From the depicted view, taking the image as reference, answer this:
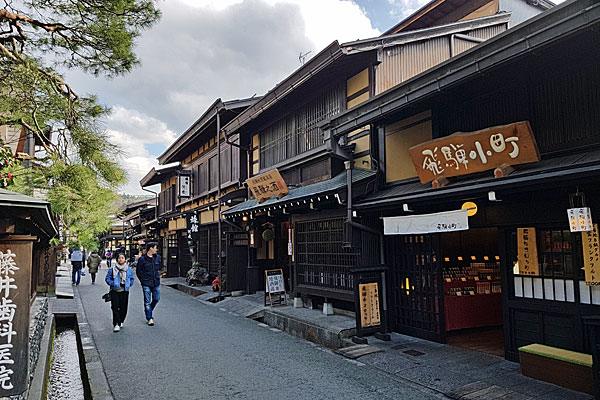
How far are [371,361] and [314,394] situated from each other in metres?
1.94

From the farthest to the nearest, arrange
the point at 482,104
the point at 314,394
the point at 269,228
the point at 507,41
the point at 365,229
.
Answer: the point at 269,228 → the point at 365,229 → the point at 482,104 → the point at 314,394 → the point at 507,41

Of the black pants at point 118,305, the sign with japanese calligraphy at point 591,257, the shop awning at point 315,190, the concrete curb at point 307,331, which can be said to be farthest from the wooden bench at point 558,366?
the black pants at point 118,305

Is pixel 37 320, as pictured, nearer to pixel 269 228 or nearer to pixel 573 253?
pixel 269 228

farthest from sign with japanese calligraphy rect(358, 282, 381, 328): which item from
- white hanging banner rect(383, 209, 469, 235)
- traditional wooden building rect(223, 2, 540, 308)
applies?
white hanging banner rect(383, 209, 469, 235)

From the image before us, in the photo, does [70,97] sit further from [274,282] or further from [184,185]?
[184,185]

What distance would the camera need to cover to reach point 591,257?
19.7 ft

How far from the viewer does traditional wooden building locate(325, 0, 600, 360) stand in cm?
589

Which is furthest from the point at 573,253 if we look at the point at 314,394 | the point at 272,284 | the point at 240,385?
the point at 272,284

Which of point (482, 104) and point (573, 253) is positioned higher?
point (482, 104)

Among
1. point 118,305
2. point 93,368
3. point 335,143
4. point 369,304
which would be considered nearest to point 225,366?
point 93,368

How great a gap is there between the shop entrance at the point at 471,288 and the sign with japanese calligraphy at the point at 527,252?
2595 millimetres

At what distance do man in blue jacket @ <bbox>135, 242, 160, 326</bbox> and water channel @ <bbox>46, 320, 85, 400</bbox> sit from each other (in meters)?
1.99

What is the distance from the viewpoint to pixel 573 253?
6.51 m

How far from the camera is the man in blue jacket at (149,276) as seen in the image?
38.5ft
